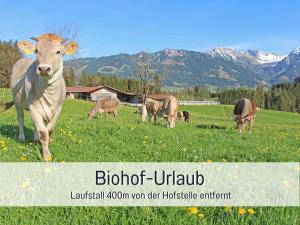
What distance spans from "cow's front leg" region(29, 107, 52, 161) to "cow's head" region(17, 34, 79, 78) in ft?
3.74

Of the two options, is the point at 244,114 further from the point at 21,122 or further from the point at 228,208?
the point at 228,208

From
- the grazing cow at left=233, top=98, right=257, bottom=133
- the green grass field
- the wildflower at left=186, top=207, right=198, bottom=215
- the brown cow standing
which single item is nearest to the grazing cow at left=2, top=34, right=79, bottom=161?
the green grass field

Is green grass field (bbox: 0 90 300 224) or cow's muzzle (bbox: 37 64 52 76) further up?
cow's muzzle (bbox: 37 64 52 76)

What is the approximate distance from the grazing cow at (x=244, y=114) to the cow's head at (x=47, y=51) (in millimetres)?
14954

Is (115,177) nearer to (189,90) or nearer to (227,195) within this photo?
(227,195)

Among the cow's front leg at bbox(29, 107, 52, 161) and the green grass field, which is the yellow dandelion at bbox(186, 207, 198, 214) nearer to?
the green grass field

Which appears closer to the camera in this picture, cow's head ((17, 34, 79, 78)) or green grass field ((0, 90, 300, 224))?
green grass field ((0, 90, 300, 224))

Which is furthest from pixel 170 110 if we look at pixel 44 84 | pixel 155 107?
pixel 44 84

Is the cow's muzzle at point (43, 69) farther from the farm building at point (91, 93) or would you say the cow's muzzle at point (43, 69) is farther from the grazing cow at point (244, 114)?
the farm building at point (91, 93)

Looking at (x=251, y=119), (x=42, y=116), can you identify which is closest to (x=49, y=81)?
(x=42, y=116)

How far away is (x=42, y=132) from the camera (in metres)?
8.09

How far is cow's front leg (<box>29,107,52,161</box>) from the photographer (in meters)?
7.59

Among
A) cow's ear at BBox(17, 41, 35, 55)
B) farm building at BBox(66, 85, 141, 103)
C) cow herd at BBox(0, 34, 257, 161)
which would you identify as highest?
cow's ear at BBox(17, 41, 35, 55)

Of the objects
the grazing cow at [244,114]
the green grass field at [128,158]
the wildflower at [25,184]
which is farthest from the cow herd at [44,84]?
the grazing cow at [244,114]
